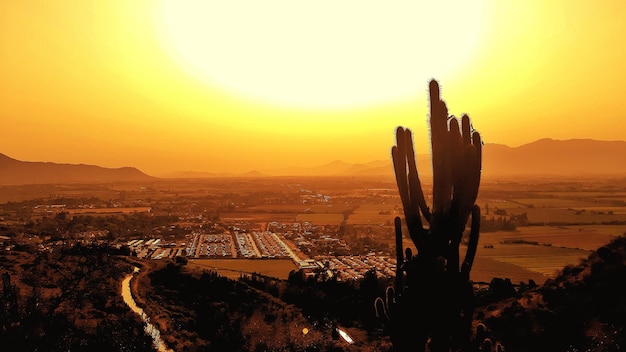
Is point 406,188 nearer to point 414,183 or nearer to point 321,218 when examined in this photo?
point 414,183

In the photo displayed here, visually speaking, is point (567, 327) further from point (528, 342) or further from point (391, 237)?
point (391, 237)

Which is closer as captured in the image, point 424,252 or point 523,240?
point 424,252

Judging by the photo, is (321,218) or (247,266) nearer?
(247,266)

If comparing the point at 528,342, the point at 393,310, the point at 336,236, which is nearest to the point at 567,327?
the point at 528,342

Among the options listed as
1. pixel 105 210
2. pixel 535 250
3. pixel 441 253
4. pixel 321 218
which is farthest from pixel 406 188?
pixel 105 210

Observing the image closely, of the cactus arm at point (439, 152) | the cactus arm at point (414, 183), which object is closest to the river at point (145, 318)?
the cactus arm at point (414, 183)

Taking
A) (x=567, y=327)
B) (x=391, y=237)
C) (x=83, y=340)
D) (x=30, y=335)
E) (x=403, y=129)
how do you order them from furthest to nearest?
(x=391, y=237) → (x=567, y=327) → (x=83, y=340) → (x=30, y=335) → (x=403, y=129)

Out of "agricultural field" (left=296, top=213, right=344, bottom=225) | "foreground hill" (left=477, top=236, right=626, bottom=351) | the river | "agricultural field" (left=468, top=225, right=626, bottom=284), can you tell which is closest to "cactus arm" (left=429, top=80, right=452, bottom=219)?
"foreground hill" (left=477, top=236, right=626, bottom=351)
